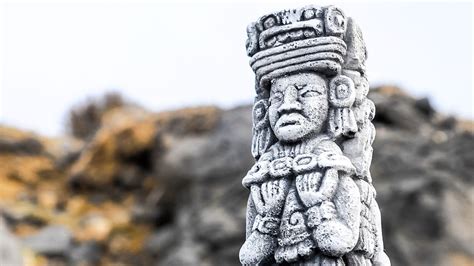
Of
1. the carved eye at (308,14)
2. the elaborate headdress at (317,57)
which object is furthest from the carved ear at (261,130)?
the carved eye at (308,14)

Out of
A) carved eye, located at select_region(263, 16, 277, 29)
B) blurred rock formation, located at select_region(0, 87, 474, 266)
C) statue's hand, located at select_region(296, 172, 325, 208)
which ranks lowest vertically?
statue's hand, located at select_region(296, 172, 325, 208)

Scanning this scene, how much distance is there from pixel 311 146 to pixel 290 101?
0.49m

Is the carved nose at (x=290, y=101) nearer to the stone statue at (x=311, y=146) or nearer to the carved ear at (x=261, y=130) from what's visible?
the stone statue at (x=311, y=146)

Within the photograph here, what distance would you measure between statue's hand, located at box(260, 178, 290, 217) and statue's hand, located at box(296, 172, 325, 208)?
0.15 metres

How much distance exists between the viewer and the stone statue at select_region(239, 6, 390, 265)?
6.64m

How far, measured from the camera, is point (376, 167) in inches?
655

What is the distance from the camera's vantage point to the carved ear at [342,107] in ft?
23.1

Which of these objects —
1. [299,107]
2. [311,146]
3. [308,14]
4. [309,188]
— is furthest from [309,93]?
[309,188]

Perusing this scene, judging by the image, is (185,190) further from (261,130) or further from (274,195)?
(274,195)

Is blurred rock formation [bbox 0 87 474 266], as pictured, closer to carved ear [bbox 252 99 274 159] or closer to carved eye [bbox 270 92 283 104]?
carved ear [bbox 252 99 274 159]

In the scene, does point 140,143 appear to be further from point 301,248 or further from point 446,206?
point 301,248

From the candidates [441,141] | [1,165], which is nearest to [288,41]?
[441,141]

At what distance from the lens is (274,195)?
6.93 m

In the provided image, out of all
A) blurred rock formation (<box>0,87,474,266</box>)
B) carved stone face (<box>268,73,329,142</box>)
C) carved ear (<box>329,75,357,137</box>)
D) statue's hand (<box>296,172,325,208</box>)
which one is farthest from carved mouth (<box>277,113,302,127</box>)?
blurred rock formation (<box>0,87,474,266</box>)
